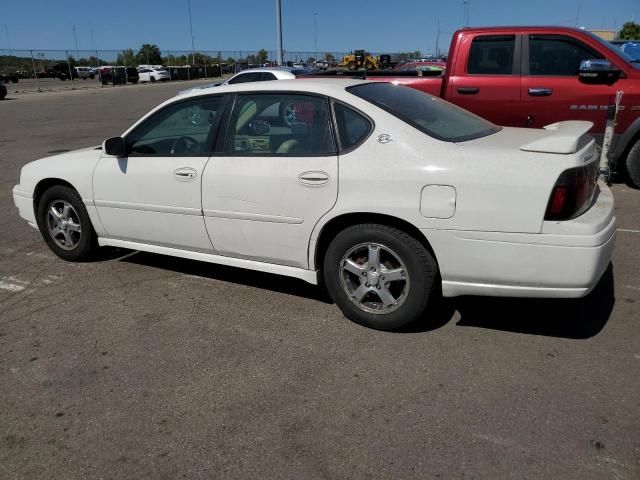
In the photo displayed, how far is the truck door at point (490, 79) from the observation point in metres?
6.79

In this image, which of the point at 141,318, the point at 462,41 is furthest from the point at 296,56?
the point at 141,318

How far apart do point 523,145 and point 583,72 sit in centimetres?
414

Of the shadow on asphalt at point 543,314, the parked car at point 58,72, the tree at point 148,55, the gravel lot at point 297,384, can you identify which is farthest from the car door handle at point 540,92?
the tree at point 148,55

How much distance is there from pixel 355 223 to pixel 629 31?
50.0 metres

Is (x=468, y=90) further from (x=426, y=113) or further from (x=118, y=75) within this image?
(x=118, y=75)

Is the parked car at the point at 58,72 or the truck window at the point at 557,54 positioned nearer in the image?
the truck window at the point at 557,54

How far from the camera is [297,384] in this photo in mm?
3027

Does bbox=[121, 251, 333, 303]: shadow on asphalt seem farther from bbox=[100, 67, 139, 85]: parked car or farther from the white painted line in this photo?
bbox=[100, 67, 139, 85]: parked car

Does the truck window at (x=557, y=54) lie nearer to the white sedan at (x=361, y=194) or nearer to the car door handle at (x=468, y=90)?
the car door handle at (x=468, y=90)

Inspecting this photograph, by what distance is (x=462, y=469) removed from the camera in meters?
2.35

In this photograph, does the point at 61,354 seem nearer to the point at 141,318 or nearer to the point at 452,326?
the point at 141,318

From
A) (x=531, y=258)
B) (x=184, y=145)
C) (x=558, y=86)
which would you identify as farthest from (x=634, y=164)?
(x=184, y=145)

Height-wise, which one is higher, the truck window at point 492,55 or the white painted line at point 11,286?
the truck window at point 492,55

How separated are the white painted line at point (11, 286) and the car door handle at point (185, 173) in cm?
168
